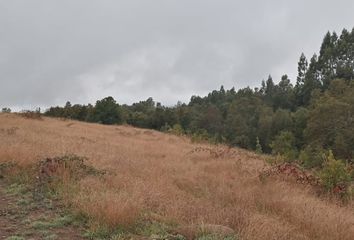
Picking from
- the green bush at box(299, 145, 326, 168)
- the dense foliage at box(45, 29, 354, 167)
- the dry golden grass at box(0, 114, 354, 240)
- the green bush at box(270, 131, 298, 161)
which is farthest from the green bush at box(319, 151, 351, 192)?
the dense foliage at box(45, 29, 354, 167)

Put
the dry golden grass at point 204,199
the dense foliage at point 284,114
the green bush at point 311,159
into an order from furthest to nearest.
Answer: the dense foliage at point 284,114, the green bush at point 311,159, the dry golden grass at point 204,199

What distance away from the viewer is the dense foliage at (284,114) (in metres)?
43.5

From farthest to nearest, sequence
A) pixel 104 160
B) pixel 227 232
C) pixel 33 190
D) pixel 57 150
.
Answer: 1. pixel 57 150
2. pixel 104 160
3. pixel 33 190
4. pixel 227 232

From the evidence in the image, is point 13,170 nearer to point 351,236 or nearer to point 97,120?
point 351,236

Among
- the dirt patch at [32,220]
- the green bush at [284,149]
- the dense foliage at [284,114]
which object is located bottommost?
the dirt patch at [32,220]

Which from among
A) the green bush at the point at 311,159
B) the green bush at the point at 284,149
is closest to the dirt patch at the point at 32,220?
the green bush at the point at 311,159

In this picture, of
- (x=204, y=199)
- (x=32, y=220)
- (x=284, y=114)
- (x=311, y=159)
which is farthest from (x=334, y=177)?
(x=284, y=114)

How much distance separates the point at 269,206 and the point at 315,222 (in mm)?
1158

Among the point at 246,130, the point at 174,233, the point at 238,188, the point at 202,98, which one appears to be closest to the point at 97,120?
the point at 246,130

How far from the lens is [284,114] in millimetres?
63219

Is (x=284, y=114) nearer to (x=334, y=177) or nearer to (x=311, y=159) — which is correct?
(x=311, y=159)

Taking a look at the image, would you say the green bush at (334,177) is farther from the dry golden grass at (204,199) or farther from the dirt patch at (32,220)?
the dirt patch at (32,220)

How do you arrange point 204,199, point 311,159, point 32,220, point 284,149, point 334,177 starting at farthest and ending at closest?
point 284,149
point 311,159
point 334,177
point 204,199
point 32,220

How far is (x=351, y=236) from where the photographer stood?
21.6 feet
